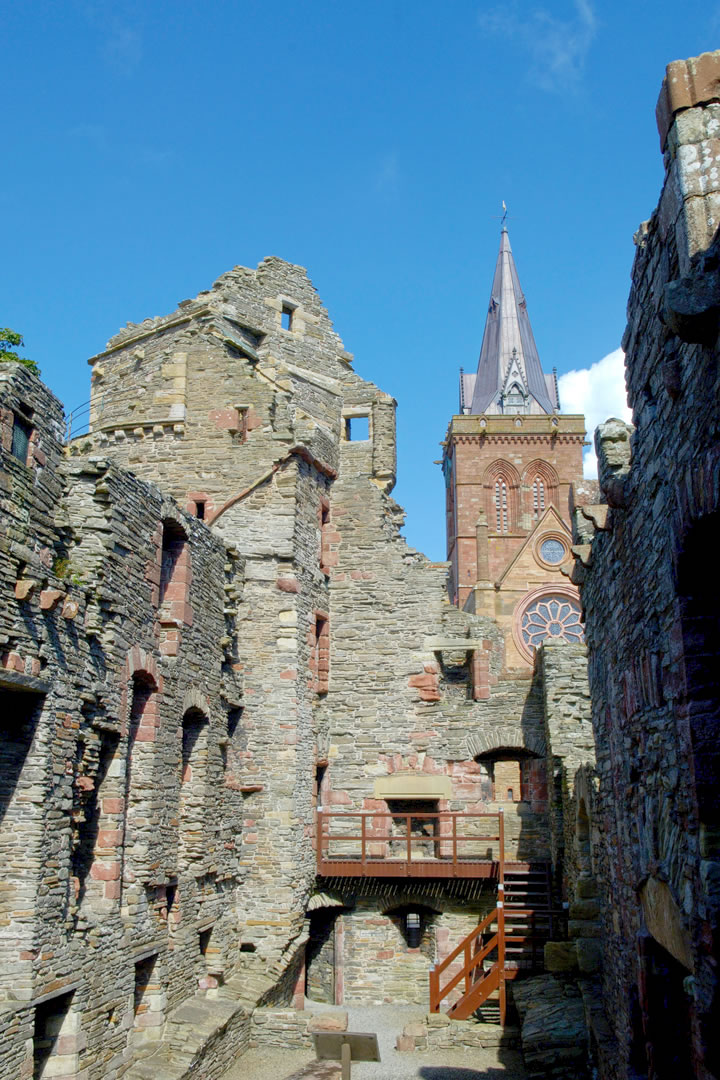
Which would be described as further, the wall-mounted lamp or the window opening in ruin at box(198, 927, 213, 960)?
the wall-mounted lamp

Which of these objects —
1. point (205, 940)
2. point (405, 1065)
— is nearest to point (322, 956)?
point (205, 940)

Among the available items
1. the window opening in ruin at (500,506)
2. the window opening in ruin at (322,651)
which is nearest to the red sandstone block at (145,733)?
the window opening in ruin at (322,651)

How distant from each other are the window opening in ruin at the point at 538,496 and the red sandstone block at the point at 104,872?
4622 cm

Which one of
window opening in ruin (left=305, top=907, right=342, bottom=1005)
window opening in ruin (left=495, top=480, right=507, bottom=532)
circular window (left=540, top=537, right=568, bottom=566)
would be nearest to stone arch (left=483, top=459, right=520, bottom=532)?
window opening in ruin (left=495, top=480, right=507, bottom=532)

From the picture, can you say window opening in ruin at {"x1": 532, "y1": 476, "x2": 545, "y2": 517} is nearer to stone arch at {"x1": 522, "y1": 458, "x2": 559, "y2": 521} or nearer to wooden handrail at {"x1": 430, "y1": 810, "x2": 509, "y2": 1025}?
stone arch at {"x1": 522, "y1": 458, "x2": 559, "y2": 521}

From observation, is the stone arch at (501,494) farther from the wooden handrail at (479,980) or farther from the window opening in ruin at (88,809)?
the window opening in ruin at (88,809)

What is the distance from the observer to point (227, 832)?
1509cm

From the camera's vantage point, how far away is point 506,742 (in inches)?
709

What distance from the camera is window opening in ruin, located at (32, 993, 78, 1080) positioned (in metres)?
9.92

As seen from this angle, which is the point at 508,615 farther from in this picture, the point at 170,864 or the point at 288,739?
the point at 170,864

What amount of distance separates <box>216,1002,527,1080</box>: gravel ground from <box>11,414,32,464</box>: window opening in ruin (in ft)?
27.4

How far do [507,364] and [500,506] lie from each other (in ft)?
33.1

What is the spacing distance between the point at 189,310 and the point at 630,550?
14.0m

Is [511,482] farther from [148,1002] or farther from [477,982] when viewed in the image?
[148,1002]
